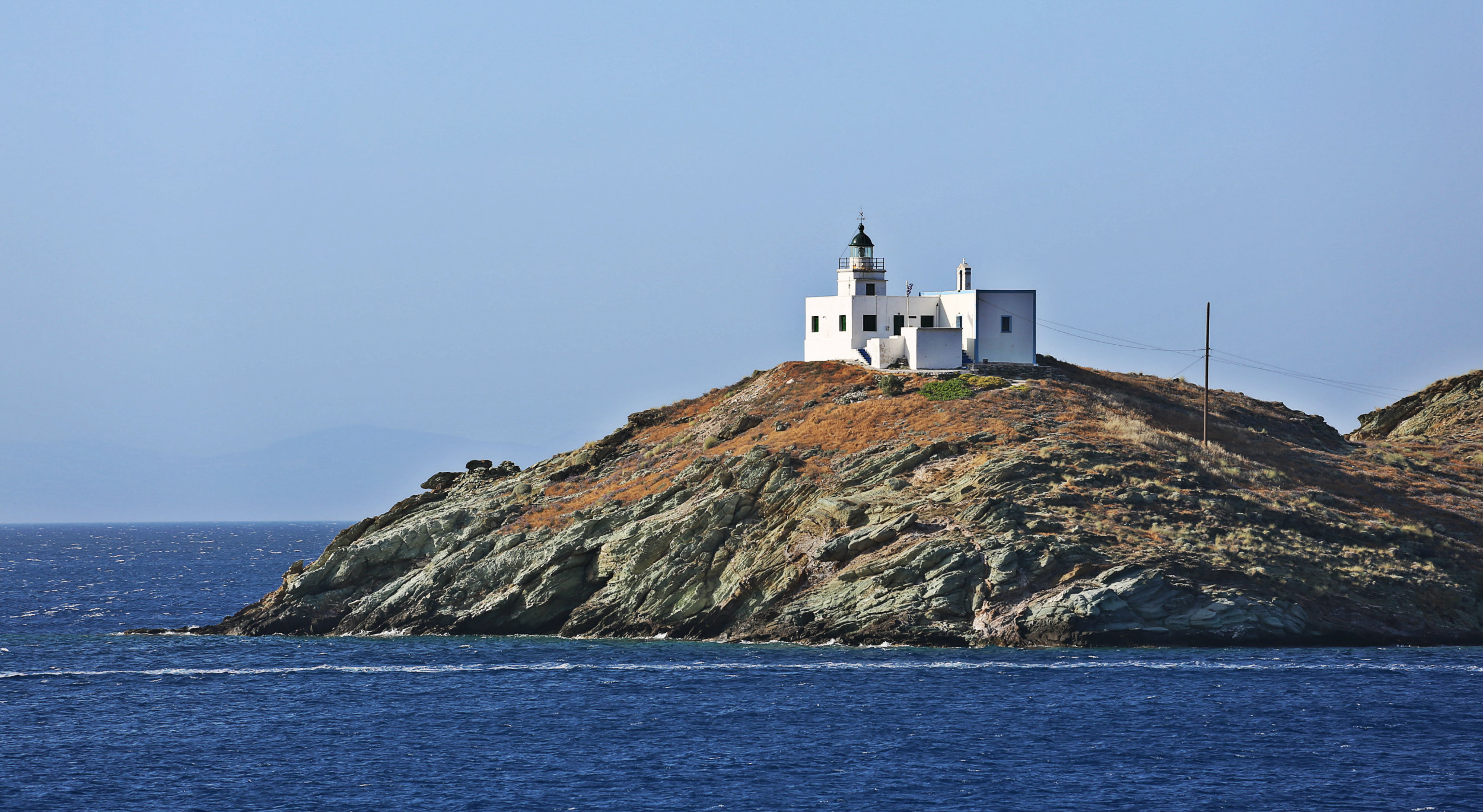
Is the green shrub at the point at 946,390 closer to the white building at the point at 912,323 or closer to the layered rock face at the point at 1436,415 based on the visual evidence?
the white building at the point at 912,323

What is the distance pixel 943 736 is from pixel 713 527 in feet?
88.1

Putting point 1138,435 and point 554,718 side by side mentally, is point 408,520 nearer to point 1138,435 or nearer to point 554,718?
point 554,718

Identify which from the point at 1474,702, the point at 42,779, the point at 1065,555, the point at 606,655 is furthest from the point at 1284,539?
the point at 42,779

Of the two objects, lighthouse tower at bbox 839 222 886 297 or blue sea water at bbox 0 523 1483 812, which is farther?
lighthouse tower at bbox 839 222 886 297

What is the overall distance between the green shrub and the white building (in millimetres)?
5141

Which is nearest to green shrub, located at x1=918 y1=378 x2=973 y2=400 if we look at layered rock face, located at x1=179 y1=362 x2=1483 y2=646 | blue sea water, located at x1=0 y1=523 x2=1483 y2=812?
layered rock face, located at x1=179 y1=362 x2=1483 y2=646

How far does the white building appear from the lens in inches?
3762

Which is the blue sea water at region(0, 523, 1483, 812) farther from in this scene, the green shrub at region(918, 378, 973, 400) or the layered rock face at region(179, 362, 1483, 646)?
the green shrub at region(918, 378, 973, 400)

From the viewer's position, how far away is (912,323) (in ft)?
333

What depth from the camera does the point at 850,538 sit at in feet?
237

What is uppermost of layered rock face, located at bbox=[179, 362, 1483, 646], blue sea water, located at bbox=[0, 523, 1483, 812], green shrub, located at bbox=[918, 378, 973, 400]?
green shrub, located at bbox=[918, 378, 973, 400]

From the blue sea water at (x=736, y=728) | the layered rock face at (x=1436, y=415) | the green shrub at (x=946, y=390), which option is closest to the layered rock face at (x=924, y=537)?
the green shrub at (x=946, y=390)

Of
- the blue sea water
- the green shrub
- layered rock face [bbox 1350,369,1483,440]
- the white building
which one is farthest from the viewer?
layered rock face [bbox 1350,369,1483,440]

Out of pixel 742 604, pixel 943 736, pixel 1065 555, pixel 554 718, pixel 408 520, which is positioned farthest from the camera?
pixel 408 520
